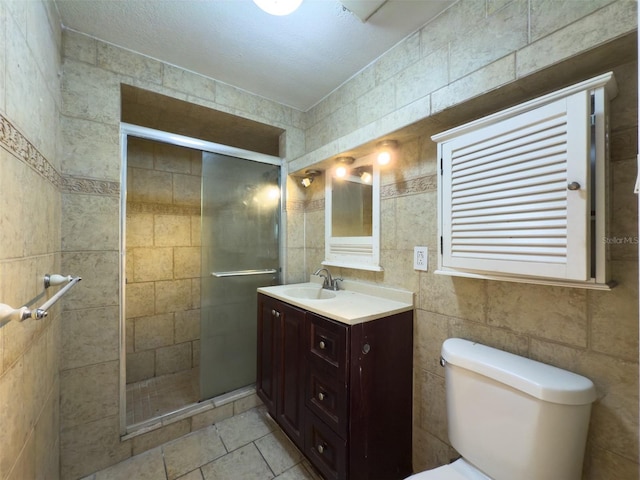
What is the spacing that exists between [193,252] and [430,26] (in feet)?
8.21

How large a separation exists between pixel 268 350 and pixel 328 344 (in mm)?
650

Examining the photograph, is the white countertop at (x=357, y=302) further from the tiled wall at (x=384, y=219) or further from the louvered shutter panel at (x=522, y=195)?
the louvered shutter panel at (x=522, y=195)

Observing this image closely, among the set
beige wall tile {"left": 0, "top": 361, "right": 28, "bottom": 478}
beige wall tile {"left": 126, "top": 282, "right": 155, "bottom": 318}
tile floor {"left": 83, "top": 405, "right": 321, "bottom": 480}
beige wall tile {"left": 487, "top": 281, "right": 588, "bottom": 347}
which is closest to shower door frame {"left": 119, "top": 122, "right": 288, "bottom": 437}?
tile floor {"left": 83, "top": 405, "right": 321, "bottom": 480}

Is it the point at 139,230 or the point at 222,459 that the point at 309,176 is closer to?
the point at 139,230

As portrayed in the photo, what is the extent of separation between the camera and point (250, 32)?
140cm

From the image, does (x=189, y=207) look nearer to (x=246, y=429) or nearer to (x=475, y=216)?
(x=246, y=429)

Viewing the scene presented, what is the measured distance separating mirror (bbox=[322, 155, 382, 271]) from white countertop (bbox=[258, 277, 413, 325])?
0.50 feet

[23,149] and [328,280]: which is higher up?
[23,149]

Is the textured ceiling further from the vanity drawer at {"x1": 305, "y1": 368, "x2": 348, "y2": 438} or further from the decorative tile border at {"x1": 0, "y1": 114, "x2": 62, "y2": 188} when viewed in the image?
the vanity drawer at {"x1": 305, "y1": 368, "x2": 348, "y2": 438}

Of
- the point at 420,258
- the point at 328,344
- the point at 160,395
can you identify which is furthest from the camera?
the point at 160,395

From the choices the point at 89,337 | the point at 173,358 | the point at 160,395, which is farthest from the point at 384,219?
the point at 173,358

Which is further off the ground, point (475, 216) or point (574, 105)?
point (574, 105)

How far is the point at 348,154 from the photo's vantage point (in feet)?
5.45

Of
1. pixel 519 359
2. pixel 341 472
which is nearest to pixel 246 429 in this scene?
pixel 341 472
